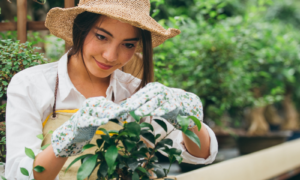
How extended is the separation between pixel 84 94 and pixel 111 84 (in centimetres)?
12

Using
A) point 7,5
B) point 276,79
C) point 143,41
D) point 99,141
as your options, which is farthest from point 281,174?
point 7,5

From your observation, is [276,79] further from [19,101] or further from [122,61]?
[19,101]

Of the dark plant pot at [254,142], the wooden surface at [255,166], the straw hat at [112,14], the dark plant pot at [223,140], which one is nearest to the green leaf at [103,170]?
the wooden surface at [255,166]

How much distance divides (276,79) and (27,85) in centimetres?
348

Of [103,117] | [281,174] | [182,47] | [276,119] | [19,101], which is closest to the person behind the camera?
[103,117]

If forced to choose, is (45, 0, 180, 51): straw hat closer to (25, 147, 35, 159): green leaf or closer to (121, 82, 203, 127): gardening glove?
(121, 82, 203, 127): gardening glove

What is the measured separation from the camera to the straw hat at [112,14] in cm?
90

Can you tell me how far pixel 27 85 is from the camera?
36.2 inches

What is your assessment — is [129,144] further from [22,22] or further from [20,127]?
[22,22]

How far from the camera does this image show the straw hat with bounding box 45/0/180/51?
2.94ft

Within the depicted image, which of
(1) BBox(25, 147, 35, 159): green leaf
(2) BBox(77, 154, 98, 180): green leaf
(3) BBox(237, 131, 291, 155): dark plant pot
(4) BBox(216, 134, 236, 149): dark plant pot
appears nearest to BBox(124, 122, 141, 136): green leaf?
(2) BBox(77, 154, 98, 180): green leaf

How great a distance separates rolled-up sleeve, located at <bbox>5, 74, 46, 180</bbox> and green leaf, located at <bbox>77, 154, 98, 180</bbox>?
22 centimetres

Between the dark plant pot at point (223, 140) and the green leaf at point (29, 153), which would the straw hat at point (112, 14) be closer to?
the green leaf at point (29, 153)

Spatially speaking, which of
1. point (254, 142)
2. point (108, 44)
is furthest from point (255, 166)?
point (108, 44)
